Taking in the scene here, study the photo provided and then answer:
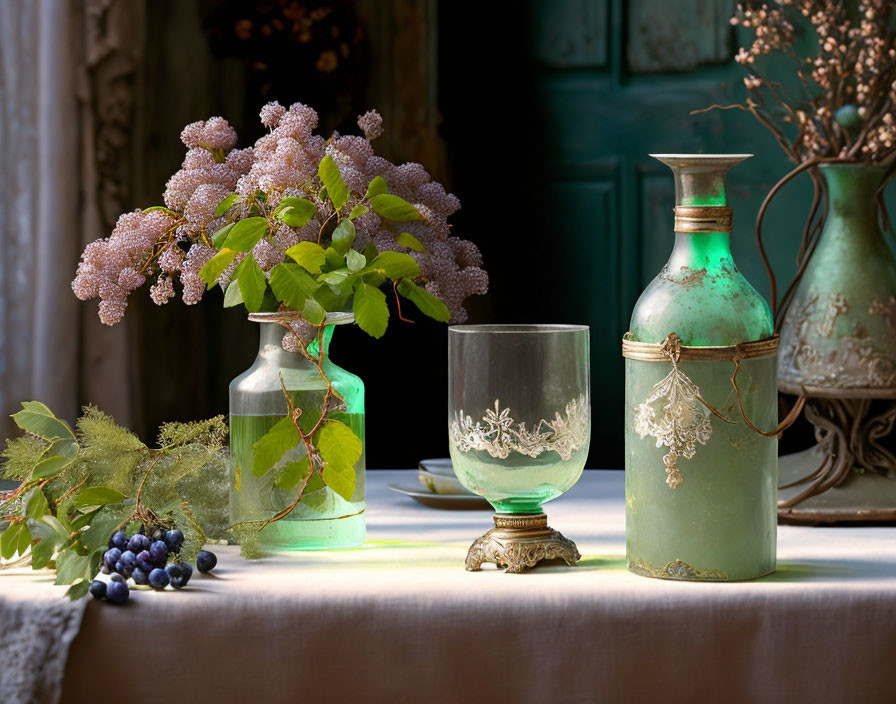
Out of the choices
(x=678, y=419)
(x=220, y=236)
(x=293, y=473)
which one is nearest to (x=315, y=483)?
(x=293, y=473)

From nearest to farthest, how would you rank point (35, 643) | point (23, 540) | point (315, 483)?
1. point (35, 643)
2. point (23, 540)
3. point (315, 483)

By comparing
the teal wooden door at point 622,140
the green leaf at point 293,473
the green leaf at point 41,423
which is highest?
the teal wooden door at point 622,140

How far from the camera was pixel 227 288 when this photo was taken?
1119 mm

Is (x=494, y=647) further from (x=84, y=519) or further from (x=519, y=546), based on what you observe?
(x=84, y=519)

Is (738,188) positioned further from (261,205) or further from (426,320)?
(261,205)

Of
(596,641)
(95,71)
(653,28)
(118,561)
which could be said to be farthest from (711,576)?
(95,71)

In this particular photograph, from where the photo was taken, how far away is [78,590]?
90 centimetres

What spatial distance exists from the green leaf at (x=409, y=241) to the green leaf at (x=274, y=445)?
0.19m

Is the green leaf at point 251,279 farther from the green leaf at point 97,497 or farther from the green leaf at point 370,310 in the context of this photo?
Result: the green leaf at point 97,497

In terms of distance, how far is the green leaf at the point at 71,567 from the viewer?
0.92 metres

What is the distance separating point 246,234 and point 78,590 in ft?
1.08

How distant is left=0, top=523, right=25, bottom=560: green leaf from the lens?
3.19ft

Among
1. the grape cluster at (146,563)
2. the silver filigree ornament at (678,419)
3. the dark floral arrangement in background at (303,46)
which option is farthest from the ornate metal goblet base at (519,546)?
the dark floral arrangement in background at (303,46)

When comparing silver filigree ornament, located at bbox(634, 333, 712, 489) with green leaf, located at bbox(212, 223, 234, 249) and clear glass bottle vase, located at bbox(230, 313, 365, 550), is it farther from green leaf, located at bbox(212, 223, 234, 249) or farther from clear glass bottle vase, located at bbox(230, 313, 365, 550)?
green leaf, located at bbox(212, 223, 234, 249)
